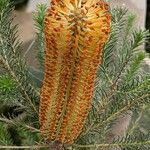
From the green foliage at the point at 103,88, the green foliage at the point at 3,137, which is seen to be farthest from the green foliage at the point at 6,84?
the green foliage at the point at 3,137

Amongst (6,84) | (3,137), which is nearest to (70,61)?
(6,84)

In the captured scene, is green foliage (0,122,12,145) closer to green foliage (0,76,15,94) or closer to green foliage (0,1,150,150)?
green foliage (0,1,150,150)

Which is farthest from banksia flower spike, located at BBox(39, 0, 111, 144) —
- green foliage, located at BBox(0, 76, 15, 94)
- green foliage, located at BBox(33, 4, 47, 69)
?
green foliage, located at BBox(33, 4, 47, 69)

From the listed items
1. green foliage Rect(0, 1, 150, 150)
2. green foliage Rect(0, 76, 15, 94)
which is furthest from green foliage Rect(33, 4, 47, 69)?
green foliage Rect(0, 76, 15, 94)

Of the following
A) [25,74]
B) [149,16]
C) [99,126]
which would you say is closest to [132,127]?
[99,126]

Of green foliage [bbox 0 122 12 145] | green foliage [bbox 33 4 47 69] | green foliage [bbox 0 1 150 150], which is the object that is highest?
green foliage [bbox 33 4 47 69]

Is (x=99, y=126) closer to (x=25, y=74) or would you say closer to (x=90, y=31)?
(x=25, y=74)

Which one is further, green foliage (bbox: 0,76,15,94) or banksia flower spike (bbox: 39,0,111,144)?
green foliage (bbox: 0,76,15,94)

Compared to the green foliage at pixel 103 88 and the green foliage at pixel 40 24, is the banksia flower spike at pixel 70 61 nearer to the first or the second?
the green foliage at pixel 103 88

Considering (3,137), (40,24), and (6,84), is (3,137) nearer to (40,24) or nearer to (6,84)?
(6,84)

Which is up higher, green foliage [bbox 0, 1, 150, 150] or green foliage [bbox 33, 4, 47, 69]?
green foliage [bbox 33, 4, 47, 69]
